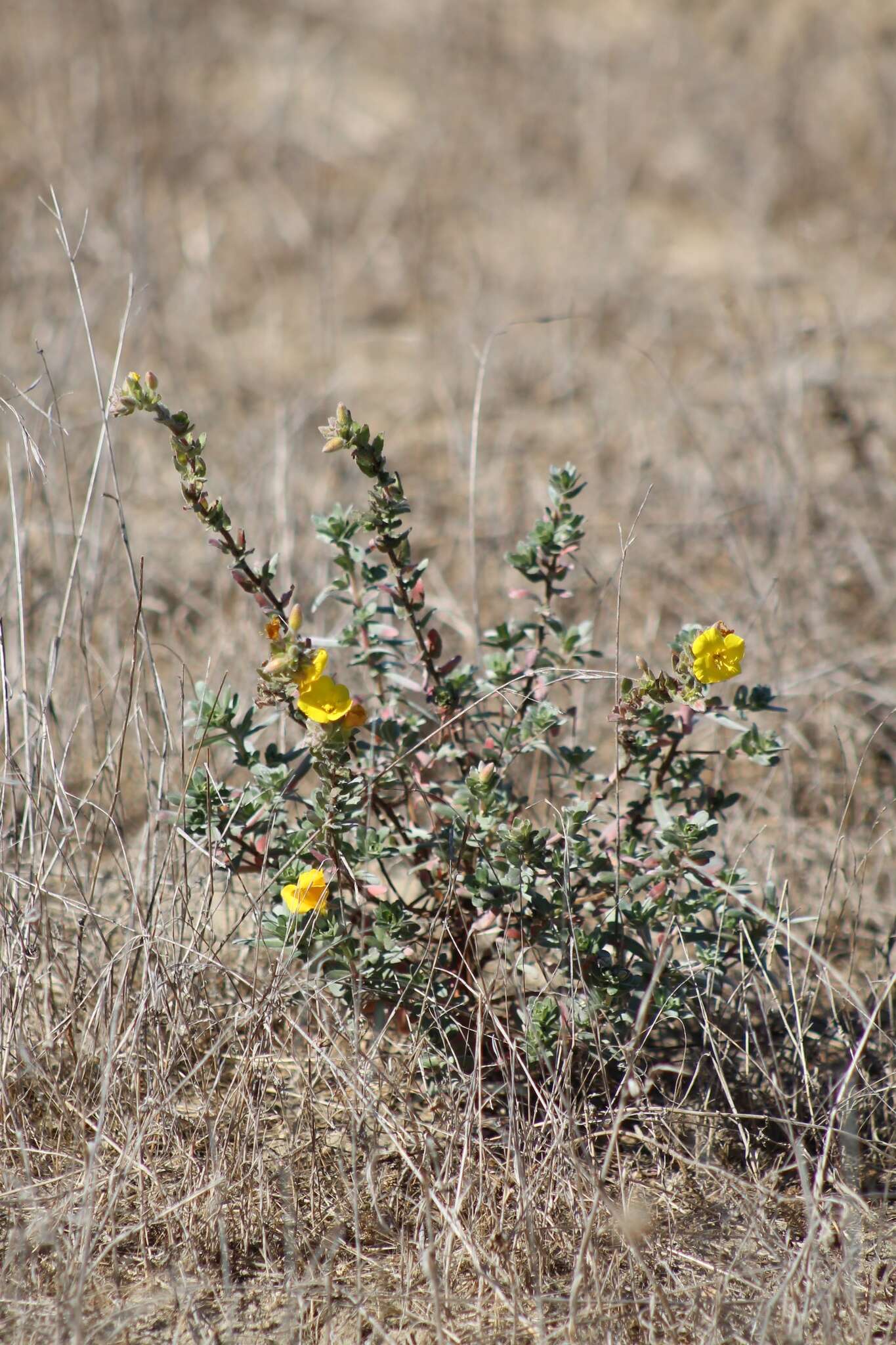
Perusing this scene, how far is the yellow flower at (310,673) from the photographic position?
129 cm

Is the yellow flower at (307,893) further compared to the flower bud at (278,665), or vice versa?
the yellow flower at (307,893)

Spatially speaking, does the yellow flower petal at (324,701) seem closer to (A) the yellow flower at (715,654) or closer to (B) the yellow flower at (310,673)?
(B) the yellow flower at (310,673)

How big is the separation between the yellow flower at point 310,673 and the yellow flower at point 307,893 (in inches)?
10.3

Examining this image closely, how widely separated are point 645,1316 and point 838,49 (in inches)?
258

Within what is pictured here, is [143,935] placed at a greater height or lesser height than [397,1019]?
greater

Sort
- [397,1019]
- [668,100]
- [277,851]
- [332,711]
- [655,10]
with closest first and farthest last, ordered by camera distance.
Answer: [332,711]
[277,851]
[397,1019]
[668,100]
[655,10]

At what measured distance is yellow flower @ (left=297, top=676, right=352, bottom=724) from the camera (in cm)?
131

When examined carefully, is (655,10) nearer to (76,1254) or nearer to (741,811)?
(741,811)

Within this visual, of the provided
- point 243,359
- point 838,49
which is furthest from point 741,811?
point 838,49

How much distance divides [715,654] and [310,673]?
0.52 meters

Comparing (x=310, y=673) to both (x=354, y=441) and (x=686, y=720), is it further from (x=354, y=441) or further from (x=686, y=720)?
(x=686, y=720)

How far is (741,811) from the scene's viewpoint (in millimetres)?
2371

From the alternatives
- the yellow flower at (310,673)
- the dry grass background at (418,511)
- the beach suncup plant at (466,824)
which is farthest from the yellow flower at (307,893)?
the yellow flower at (310,673)

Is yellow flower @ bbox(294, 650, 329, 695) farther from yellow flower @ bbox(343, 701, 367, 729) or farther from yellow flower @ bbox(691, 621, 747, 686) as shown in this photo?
yellow flower @ bbox(691, 621, 747, 686)
